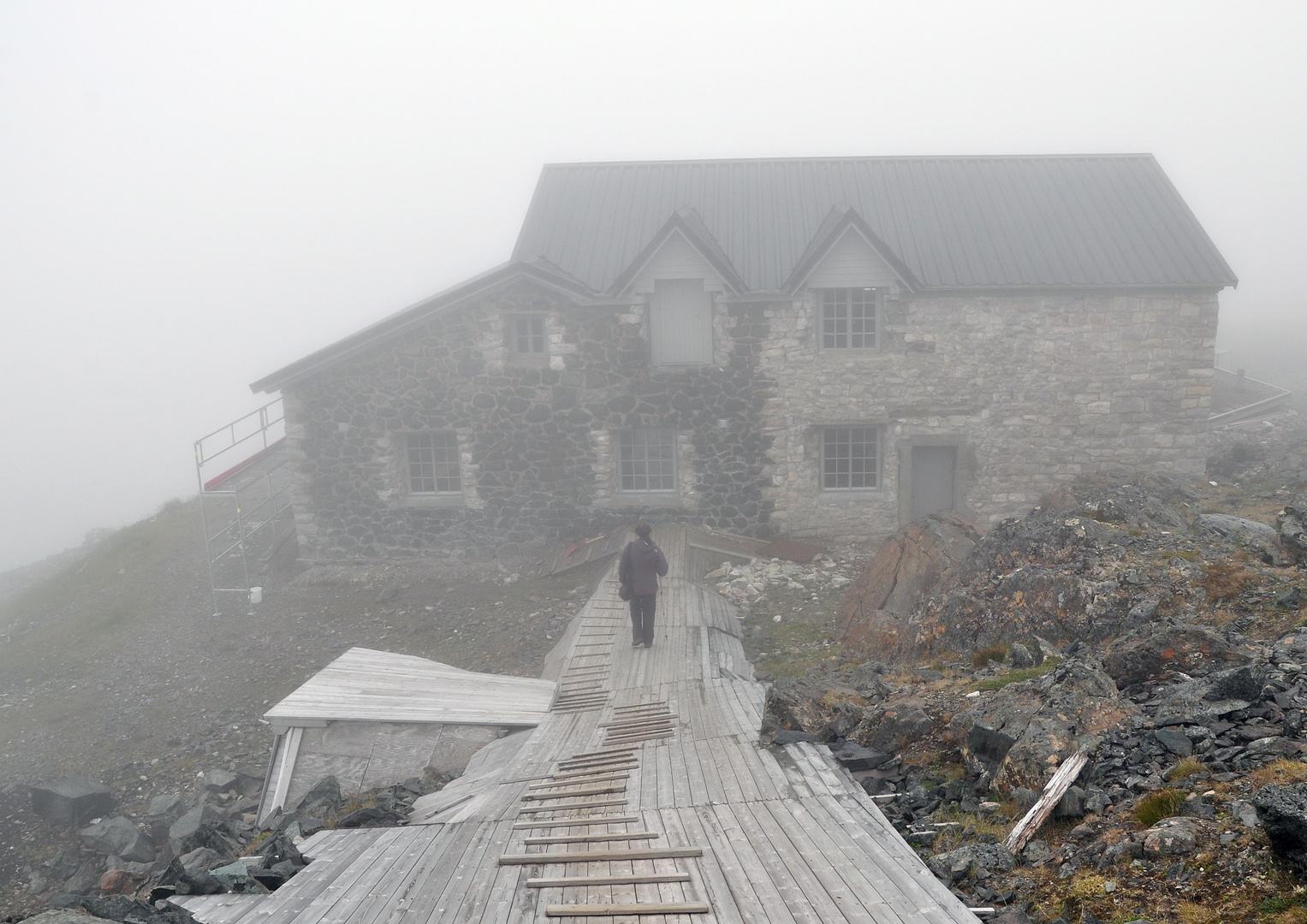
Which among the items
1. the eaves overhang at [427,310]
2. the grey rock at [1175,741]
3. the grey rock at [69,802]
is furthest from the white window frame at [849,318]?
the grey rock at [69,802]

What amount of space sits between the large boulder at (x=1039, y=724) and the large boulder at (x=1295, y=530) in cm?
380

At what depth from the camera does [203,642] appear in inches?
610

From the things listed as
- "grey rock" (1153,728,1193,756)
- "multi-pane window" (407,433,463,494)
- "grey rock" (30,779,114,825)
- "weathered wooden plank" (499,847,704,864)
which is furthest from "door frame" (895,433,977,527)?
"grey rock" (30,779,114,825)

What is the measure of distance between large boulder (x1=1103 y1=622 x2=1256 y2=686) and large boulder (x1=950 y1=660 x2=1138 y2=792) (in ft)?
1.40

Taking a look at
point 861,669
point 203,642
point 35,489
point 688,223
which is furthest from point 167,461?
point 861,669

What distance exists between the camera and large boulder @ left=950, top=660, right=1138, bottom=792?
567cm

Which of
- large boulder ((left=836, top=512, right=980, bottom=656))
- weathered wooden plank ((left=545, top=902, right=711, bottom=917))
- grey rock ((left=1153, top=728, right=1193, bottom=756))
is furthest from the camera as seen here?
large boulder ((left=836, top=512, right=980, bottom=656))

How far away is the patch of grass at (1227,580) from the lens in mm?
8109

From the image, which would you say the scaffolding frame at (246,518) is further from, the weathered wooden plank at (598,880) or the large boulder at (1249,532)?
the large boulder at (1249,532)

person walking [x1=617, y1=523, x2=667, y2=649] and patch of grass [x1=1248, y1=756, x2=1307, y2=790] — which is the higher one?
patch of grass [x1=1248, y1=756, x2=1307, y2=790]

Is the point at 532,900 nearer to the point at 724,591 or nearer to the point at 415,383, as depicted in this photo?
the point at 724,591

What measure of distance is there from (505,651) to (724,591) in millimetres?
4029

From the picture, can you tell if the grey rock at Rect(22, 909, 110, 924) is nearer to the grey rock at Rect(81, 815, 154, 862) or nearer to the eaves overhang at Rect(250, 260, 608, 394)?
the grey rock at Rect(81, 815, 154, 862)

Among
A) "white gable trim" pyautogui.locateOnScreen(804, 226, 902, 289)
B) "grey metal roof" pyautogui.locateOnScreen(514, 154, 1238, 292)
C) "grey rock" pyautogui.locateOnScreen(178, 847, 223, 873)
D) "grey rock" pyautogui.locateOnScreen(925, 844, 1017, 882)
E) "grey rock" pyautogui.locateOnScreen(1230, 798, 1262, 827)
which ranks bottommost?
"grey rock" pyautogui.locateOnScreen(178, 847, 223, 873)
